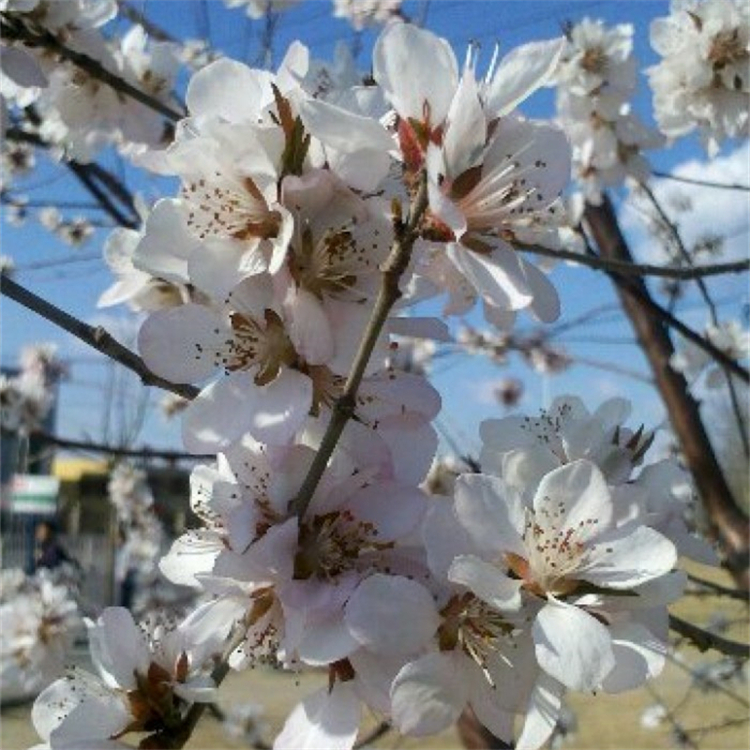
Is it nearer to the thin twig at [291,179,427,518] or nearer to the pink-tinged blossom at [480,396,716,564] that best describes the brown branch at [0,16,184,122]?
the pink-tinged blossom at [480,396,716,564]

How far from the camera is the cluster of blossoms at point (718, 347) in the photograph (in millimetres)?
2652

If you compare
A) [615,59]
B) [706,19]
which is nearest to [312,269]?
A: [706,19]

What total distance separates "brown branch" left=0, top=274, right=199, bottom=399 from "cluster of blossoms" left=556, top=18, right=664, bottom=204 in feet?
5.08

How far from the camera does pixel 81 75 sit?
5.29 ft

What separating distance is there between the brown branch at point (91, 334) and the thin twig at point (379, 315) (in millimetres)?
148

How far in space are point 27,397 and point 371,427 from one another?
351 centimetres

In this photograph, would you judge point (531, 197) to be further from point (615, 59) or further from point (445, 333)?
point (615, 59)

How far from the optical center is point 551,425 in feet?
3.02

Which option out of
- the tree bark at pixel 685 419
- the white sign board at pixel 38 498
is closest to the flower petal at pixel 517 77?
the tree bark at pixel 685 419

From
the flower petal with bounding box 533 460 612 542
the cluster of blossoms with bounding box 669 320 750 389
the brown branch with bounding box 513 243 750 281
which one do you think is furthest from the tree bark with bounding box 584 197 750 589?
the flower petal with bounding box 533 460 612 542

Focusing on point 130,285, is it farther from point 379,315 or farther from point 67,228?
point 67,228

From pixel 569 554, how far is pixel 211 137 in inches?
12.8

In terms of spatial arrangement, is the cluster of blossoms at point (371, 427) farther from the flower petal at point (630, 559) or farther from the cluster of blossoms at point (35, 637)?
the cluster of blossoms at point (35, 637)

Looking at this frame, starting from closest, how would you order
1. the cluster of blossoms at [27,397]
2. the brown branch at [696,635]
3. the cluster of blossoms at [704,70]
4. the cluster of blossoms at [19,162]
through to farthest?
the brown branch at [696,635]
the cluster of blossoms at [704,70]
the cluster of blossoms at [19,162]
the cluster of blossoms at [27,397]
